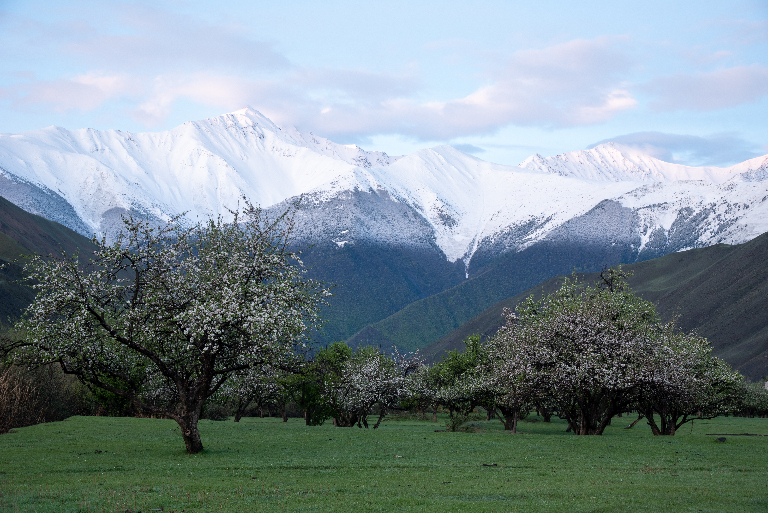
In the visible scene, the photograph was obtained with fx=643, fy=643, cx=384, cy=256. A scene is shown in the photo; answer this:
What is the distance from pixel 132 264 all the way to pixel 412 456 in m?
16.6

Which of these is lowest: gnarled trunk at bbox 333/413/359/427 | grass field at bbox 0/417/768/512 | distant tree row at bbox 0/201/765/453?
gnarled trunk at bbox 333/413/359/427

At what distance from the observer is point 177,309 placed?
29.3 metres

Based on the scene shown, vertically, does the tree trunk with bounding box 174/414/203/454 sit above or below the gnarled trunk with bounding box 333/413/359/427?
above

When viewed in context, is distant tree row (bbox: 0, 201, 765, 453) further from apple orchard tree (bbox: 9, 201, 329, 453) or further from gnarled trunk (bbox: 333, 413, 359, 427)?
gnarled trunk (bbox: 333, 413, 359, 427)

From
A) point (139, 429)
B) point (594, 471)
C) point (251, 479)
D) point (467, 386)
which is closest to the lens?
point (251, 479)

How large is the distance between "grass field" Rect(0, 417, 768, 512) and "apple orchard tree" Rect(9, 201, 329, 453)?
4.15m

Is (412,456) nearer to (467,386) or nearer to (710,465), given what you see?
(710,465)

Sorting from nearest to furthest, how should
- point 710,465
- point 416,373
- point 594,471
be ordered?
point 594,471 < point 710,465 < point 416,373

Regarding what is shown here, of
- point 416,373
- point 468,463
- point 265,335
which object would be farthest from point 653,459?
point 416,373

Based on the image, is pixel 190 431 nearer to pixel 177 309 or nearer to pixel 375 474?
pixel 177 309

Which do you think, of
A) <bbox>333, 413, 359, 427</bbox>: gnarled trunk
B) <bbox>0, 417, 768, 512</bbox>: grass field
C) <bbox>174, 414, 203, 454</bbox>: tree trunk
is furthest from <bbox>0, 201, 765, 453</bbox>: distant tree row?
<bbox>333, 413, 359, 427</bbox>: gnarled trunk

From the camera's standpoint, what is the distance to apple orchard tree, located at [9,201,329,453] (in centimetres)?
2739

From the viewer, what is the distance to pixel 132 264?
29203mm

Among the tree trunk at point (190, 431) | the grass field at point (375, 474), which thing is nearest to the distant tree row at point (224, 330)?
the tree trunk at point (190, 431)
